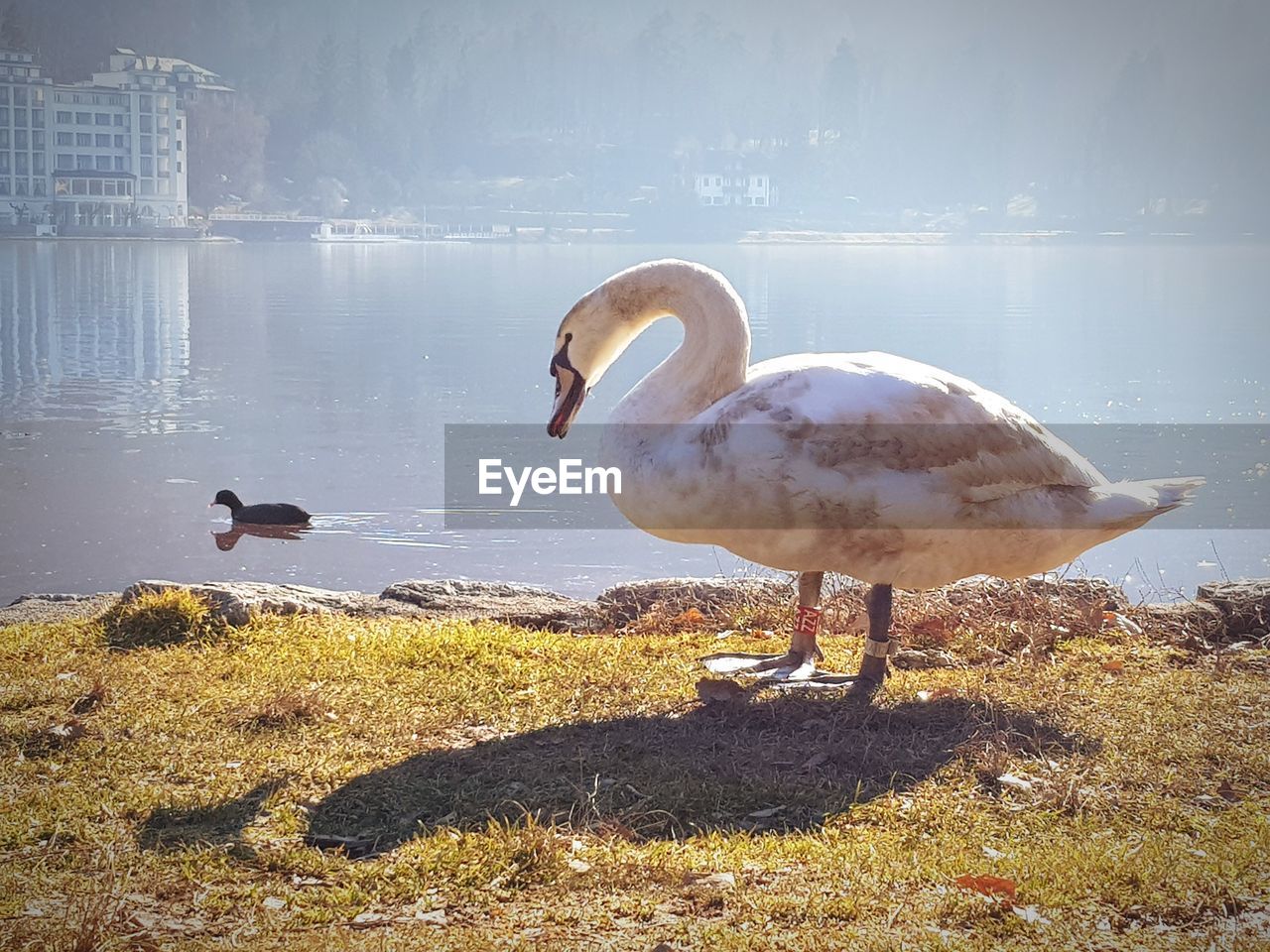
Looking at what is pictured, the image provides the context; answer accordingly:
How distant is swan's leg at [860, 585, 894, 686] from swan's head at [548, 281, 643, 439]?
156cm

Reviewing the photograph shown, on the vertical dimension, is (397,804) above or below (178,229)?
below

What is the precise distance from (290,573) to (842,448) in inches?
303

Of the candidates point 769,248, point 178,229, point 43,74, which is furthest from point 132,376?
point 43,74

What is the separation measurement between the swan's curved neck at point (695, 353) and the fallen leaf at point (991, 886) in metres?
2.52

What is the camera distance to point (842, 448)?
221 inches

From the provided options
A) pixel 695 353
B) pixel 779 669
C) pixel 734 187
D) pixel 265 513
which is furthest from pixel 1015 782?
pixel 734 187

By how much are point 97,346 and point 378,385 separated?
10.4 m

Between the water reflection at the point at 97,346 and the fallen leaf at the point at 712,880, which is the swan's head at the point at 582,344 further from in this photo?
the water reflection at the point at 97,346

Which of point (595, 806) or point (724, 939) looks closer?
point (724, 939)

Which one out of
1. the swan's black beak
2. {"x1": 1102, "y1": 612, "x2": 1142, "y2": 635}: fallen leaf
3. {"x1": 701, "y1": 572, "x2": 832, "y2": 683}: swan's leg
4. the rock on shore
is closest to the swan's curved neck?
the swan's black beak

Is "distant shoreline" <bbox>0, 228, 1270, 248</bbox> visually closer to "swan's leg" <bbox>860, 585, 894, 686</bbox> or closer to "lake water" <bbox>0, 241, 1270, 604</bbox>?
"lake water" <bbox>0, 241, 1270, 604</bbox>

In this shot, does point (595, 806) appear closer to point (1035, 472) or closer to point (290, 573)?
point (1035, 472)

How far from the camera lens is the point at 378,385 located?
28594 millimetres

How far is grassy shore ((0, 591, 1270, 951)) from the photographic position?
12.8ft
